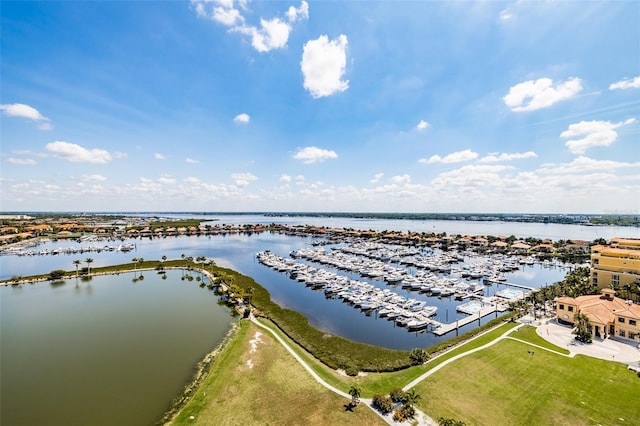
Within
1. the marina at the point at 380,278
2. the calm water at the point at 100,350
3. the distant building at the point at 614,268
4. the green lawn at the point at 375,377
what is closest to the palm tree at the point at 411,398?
the green lawn at the point at 375,377

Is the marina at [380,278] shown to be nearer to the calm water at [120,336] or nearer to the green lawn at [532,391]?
the calm water at [120,336]

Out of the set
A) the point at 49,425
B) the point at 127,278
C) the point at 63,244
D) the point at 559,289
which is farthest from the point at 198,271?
the point at 63,244

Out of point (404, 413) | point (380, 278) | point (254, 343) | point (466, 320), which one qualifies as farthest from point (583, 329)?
point (380, 278)

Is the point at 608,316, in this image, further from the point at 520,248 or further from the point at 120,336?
the point at 520,248

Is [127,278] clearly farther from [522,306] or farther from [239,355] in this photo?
[522,306]

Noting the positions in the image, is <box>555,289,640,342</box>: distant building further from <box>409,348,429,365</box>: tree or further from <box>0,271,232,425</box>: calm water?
<box>0,271,232,425</box>: calm water

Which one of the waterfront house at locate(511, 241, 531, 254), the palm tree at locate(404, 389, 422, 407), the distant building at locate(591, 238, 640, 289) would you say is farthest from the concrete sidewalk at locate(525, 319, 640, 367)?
the waterfront house at locate(511, 241, 531, 254)
